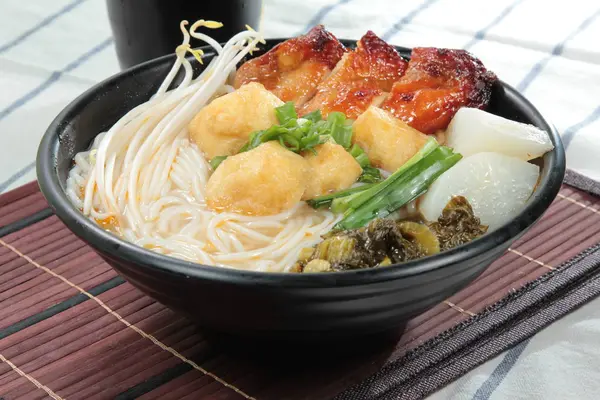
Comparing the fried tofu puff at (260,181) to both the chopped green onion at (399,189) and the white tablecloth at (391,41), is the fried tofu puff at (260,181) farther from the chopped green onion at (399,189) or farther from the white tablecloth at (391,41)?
the white tablecloth at (391,41)

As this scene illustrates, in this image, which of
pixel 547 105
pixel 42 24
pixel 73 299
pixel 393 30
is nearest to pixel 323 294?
pixel 73 299

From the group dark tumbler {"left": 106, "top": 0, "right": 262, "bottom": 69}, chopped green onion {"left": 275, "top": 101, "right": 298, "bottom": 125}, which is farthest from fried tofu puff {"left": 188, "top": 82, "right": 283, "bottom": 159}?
dark tumbler {"left": 106, "top": 0, "right": 262, "bottom": 69}

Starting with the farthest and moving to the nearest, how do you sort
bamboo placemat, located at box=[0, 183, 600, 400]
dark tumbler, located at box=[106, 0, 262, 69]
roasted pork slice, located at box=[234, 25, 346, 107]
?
1. dark tumbler, located at box=[106, 0, 262, 69]
2. roasted pork slice, located at box=[234, 25, 346, 107]
3. bamboo placemat, located at box=[0, 183, 600, 400]

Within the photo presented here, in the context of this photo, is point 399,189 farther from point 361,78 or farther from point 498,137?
point 361,78

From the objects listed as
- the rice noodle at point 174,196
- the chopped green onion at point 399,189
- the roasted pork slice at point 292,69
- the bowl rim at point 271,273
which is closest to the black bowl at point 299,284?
the bowl rim at point 271,273

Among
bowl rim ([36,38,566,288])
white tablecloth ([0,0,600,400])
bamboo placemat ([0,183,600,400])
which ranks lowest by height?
bamboo placemat ([0,183,600,400])

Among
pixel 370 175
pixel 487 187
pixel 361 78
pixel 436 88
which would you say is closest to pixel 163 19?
pixel 361 78

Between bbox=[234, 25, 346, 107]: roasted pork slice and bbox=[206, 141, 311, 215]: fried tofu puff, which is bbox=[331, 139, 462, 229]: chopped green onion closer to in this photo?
bbox=[206, 141, 311, 215]: fried tofu puff
